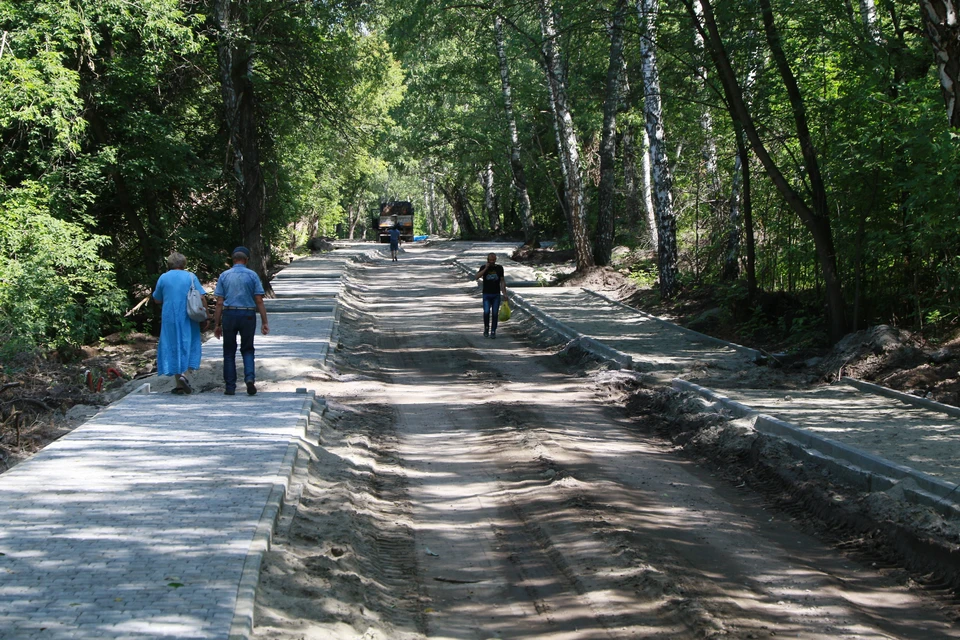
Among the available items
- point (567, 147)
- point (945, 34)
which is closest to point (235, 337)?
point (945, 34)

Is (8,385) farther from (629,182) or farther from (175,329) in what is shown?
(629,182)

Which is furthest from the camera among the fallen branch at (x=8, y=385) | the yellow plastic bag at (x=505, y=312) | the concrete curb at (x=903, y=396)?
the yellow plastic bag at (x=505, y=312)

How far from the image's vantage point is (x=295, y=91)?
80.4 ft

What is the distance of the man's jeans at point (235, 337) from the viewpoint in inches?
450

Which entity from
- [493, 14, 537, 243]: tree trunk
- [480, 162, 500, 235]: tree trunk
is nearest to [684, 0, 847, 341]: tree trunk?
[493, 14, 537, 243]: tree trunk

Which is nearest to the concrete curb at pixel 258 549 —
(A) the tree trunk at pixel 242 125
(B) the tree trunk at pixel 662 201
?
(A) the tree trunk at pixel 242 125

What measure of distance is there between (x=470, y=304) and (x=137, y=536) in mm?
19269

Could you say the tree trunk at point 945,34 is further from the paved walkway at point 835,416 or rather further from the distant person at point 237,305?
the distant person at point 237,305

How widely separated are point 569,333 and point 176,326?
8.50 metres

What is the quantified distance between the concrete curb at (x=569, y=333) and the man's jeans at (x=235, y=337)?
5.79m

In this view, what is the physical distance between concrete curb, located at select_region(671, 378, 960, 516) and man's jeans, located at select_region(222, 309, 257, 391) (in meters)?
5.77

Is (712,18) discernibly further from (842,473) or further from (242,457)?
(242,457)

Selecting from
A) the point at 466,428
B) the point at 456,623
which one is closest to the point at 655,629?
the point at 456,623

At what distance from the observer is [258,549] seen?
593 centimetres
